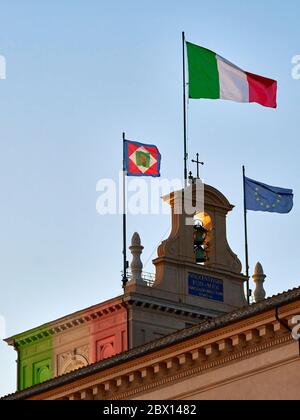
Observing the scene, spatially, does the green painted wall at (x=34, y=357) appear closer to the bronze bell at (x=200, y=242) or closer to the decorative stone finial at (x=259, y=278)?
the bronze bell at (x=200, y=242)

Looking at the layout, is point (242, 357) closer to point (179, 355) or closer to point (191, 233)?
point (179, 355)

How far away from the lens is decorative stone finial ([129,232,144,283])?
68625 mm

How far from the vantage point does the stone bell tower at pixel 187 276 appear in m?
68.8

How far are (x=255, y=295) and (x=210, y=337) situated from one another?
84.4 ft

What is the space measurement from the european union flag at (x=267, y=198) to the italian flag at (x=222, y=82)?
5602 mm

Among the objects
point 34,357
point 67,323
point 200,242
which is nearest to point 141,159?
point 200,242

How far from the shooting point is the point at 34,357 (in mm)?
74312

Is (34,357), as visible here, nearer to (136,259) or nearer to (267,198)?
(136,259)

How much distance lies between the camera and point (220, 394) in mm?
45562

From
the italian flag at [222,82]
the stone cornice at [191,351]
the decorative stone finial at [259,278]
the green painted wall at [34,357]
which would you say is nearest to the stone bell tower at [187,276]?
the decorative stone finial at [259,278]

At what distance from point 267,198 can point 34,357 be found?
40.6 ft
